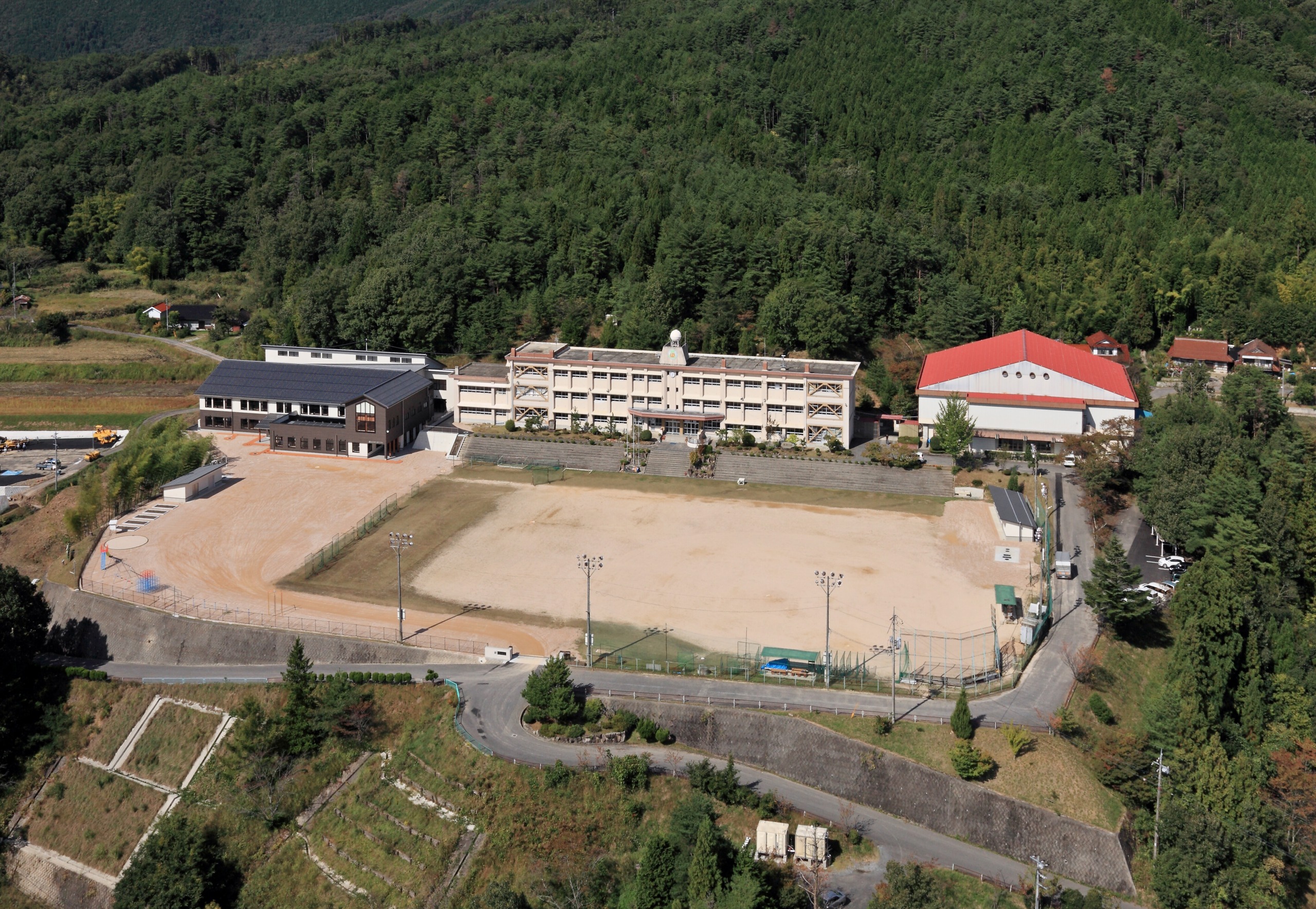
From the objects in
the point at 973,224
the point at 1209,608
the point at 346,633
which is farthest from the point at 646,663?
the point at 973,224

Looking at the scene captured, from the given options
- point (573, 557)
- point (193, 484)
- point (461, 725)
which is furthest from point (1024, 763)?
point (193, 484)

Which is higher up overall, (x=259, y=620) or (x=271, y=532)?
(x=271, y=532)

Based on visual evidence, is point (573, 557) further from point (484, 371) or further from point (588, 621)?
point (484, 371)

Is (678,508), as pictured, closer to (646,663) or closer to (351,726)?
(646,663)

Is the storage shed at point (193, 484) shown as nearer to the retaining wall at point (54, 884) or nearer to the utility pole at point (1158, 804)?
the retaining wall at point (54, 884)

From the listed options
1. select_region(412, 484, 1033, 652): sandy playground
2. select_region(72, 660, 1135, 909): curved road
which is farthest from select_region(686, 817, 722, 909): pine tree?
select_region(412, 484, 1033, 652): sandy playground
